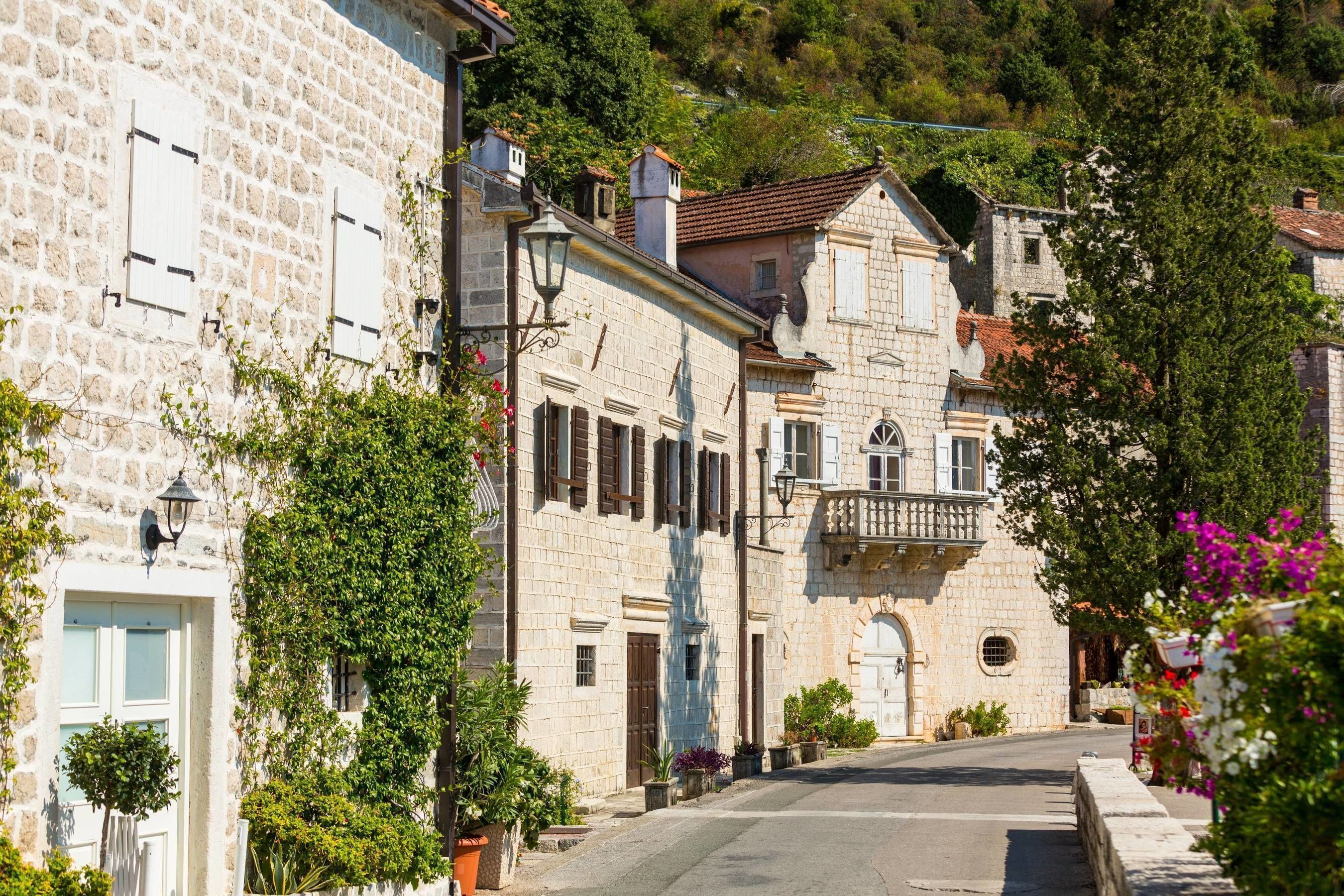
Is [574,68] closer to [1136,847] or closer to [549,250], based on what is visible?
[549,250]

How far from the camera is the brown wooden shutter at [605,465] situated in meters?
20.4

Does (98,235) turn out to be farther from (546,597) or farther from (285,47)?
(546,597)

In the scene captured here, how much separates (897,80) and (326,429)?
77.5 m

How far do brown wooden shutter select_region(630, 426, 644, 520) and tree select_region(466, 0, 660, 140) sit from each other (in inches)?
1229

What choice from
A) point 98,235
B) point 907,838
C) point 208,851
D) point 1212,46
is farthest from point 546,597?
point 1212,46

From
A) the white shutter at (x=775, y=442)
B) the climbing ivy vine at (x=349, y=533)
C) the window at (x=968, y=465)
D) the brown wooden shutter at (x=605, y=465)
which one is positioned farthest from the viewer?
the window at (x=968, y=465)

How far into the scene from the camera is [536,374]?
60.7 ft

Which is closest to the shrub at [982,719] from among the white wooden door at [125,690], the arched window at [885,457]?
the arched window at [885,457]

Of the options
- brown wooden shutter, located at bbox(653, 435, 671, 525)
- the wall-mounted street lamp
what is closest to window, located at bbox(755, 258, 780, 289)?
the wall-mounted street lamp

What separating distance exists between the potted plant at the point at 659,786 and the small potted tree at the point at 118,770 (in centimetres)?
1041

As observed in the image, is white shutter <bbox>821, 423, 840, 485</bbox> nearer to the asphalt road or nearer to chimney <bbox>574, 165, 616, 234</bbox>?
chimney <bbox>574, 165, 616, 234</bbox>

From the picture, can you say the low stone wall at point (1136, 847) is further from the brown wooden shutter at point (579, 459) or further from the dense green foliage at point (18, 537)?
the brown wooden shutter at point (579, 459)

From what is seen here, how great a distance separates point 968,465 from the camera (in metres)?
35.3

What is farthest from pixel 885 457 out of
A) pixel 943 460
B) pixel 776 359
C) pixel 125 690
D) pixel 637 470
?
pixel 125 690
